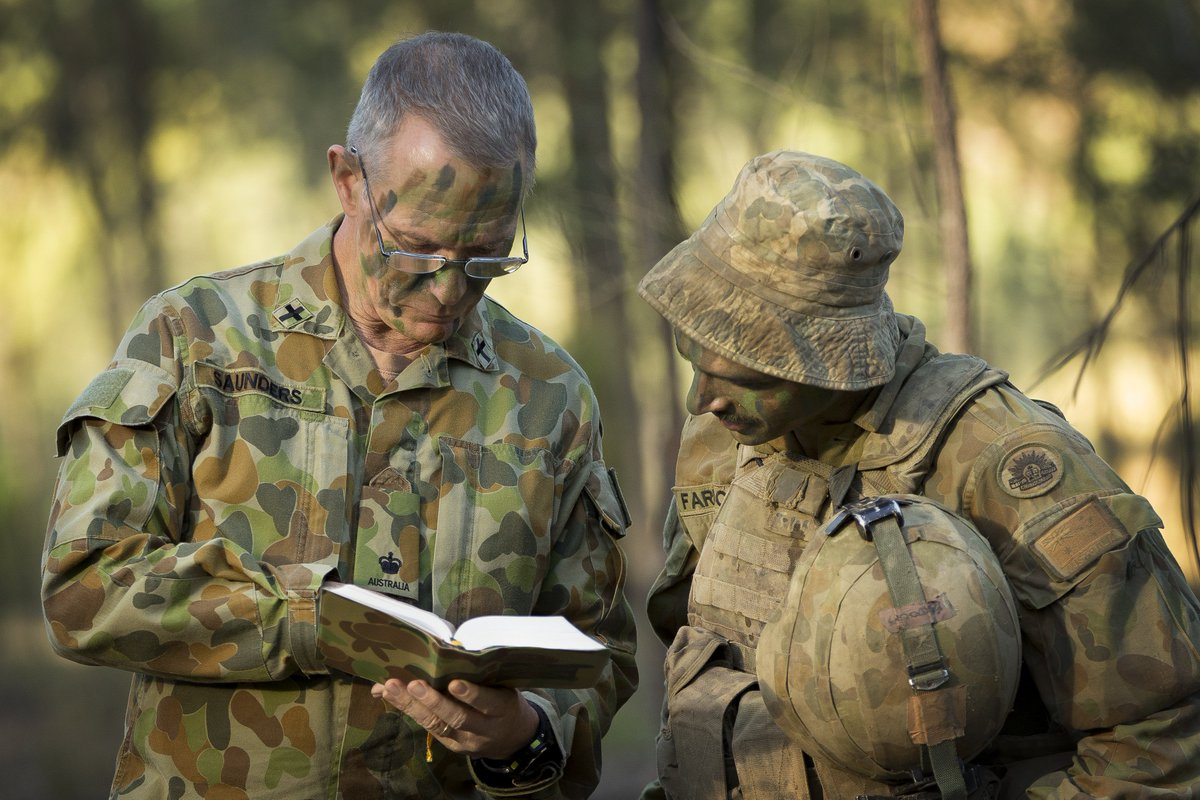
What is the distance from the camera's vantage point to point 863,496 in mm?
2859

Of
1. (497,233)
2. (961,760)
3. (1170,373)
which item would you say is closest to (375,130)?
(497,233)

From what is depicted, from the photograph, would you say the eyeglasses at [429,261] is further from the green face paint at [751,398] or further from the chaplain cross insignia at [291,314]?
the green face paint at [751,398]

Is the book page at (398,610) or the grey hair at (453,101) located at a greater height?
the grey hair at (453,101)

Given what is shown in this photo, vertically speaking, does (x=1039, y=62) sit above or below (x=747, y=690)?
above

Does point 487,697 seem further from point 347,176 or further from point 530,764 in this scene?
point 347,176

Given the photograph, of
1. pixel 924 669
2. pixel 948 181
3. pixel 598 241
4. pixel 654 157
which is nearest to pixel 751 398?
pixel 924 669

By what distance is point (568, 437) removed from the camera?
3.24 m

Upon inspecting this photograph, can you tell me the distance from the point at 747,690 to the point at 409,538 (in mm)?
816

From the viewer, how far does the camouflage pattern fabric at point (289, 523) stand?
2.71 m

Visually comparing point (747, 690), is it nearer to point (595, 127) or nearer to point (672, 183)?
point (672, 183)

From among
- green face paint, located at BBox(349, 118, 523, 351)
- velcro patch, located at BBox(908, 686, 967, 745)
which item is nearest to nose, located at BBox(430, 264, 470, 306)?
green face paint, located at BBox(349, 118, 523, 351)

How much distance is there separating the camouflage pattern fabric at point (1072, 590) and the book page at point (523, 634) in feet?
2.61

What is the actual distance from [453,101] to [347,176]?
0.31 meters

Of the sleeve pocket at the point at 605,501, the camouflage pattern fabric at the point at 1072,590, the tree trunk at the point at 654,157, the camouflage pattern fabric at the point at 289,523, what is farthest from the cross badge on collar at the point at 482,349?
the tree trunk at the point at 654,157
